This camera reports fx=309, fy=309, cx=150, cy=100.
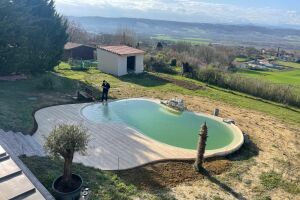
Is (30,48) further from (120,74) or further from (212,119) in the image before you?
(212,119)

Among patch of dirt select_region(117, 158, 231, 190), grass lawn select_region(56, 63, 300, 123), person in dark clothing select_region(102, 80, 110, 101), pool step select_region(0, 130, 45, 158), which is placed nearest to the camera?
patch of dirt select_region(117, 158, 231, 190)

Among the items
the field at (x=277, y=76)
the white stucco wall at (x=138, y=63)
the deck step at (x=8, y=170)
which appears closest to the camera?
Answer: the deck step at (x=8, y=170)

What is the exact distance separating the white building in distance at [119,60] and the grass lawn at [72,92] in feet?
2.80

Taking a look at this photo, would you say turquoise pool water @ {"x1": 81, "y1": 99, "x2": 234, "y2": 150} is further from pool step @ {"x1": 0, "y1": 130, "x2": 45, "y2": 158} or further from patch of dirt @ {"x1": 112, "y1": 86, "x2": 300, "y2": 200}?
pool step @ {"x1": 0, "y1": 130, "x2": 45, "y2": 158}

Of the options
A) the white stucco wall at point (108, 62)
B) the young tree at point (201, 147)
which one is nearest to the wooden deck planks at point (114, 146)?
the young tree at point (201, 147)

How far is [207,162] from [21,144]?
7.32 meters

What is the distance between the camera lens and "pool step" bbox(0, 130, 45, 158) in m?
11.1

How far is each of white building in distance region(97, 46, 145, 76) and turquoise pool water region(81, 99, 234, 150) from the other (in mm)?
8916

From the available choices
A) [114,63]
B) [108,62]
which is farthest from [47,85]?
[108,62]

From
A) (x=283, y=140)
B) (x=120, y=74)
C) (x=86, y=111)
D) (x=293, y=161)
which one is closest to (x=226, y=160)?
(x=293, y=161)

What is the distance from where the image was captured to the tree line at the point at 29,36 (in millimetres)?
21797

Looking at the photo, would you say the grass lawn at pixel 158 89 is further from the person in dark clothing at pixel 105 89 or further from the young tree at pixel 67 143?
the young tree at pixel 67 143


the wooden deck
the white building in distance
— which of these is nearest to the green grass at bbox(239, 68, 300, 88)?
the white building in distance

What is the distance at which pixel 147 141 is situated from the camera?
550 inches
